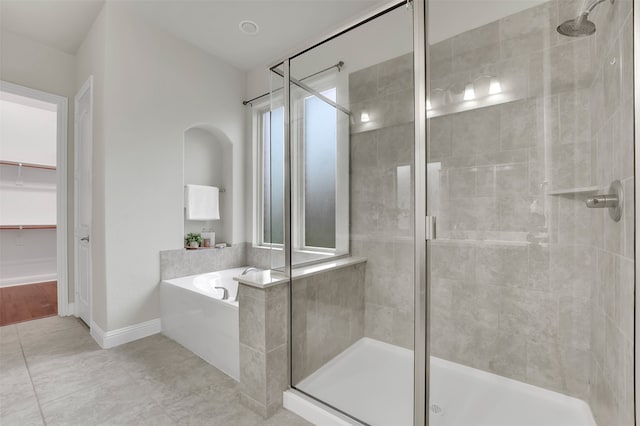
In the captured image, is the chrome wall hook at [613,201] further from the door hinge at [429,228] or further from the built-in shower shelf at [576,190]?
the door hinge at [429,228]

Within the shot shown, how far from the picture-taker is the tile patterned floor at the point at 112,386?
4.92 ft

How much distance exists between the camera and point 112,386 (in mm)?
1774

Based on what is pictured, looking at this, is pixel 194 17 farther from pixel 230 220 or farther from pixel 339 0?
pixel 230 220

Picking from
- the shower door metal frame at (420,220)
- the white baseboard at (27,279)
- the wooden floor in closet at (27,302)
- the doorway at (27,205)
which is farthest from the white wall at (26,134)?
the shower door metal frame at (420,220)

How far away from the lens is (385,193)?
5.73ft

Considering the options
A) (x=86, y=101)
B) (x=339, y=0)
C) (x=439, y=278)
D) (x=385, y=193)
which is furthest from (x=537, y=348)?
(x=86, y=101)

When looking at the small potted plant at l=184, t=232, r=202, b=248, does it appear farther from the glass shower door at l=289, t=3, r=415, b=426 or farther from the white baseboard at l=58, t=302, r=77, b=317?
the glass shower door at l=289, t=3, r=415, b=426

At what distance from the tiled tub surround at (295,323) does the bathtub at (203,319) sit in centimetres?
34

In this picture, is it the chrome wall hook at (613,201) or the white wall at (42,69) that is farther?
the white wall at (42,69)

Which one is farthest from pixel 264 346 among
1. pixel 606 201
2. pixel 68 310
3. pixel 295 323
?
pixel 68 310

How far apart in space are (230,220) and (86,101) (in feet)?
5.73

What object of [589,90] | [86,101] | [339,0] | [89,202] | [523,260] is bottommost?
[523,260]

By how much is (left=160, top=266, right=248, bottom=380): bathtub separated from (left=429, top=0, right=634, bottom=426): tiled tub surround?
1.25 meters

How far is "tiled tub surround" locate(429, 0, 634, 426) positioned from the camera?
1396 millimetres
